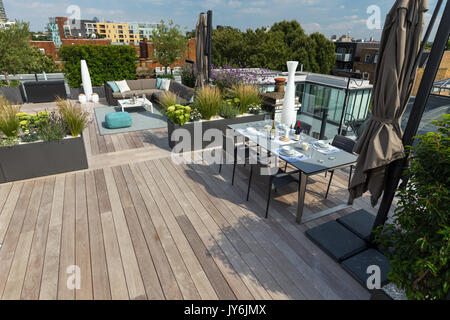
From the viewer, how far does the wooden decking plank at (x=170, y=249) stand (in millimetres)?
2463

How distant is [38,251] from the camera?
2.91 meters

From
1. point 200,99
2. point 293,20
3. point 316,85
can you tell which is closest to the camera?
point 200,99

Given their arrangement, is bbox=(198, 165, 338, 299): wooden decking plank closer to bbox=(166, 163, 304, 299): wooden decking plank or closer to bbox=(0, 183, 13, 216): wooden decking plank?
bbox=(166, 163, 304, 299): wooden decking plank

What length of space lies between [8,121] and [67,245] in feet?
8.66

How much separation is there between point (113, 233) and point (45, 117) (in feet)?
9.07

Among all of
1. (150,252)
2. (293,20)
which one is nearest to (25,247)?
(150,252)

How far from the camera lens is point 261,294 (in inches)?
95.3

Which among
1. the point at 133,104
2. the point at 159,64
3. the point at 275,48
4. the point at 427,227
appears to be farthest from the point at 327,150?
the point at 275,48

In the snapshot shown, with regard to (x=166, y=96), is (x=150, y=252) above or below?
below

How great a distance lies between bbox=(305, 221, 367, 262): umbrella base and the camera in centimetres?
284

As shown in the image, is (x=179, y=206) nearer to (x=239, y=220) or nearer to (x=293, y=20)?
(x=239, y=220)

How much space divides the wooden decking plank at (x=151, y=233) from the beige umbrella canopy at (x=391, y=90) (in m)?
2.14

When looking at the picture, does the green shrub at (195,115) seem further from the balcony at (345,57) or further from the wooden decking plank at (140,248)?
the balcony at (345,57)

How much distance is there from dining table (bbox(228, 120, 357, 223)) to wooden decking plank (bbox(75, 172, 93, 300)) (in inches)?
98.5
